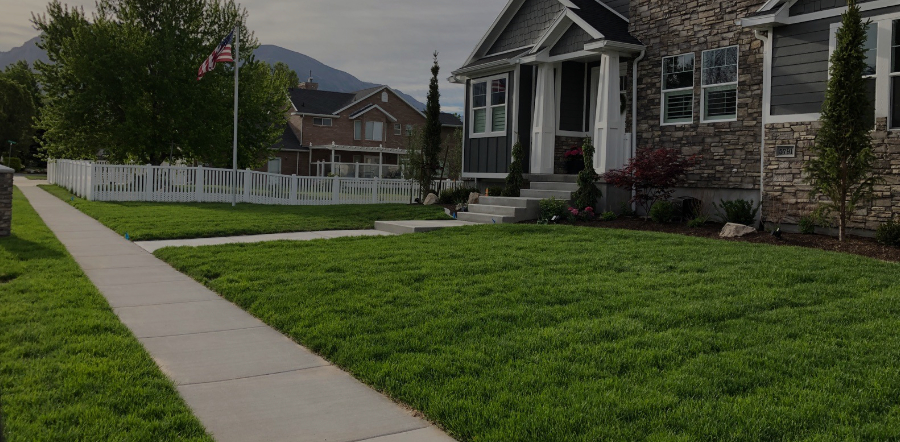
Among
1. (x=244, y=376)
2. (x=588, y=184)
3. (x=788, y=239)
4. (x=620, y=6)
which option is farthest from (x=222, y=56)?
(x=244, y=376)

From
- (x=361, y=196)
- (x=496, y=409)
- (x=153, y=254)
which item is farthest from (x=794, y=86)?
(x=361, y=196)

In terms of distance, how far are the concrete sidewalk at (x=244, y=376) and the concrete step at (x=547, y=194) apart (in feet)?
26.4

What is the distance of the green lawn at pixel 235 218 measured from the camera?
41.4 feet

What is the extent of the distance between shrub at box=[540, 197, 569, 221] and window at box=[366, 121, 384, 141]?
3466cm

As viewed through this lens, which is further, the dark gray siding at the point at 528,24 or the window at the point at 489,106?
the window at the point at 489,106

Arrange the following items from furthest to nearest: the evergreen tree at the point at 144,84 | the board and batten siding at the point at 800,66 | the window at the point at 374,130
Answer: the window at the point at 374,130 → the evergreen tree at the point at 144,84 → the board and batten siding at the point at 800,66

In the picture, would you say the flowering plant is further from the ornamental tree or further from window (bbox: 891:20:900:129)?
window (bbox: 891:20:900:129)

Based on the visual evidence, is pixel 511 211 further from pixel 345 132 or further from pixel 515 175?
pixel 345 132

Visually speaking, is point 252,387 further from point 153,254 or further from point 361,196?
point 361,196

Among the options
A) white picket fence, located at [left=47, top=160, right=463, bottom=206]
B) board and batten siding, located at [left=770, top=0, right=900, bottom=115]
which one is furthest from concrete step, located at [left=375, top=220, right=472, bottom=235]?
white picket fence, located at [left=47, top=160, right=463, bottom=206]

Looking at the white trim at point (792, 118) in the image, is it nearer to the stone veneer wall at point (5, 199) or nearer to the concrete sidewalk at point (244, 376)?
the concrete sidewalk at point (244, 376)

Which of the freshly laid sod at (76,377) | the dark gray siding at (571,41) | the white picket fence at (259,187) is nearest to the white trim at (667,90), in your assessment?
Result: the dark gray siding at (571,41)

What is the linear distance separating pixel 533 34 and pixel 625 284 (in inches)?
441

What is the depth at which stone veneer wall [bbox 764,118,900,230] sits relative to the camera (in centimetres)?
981
